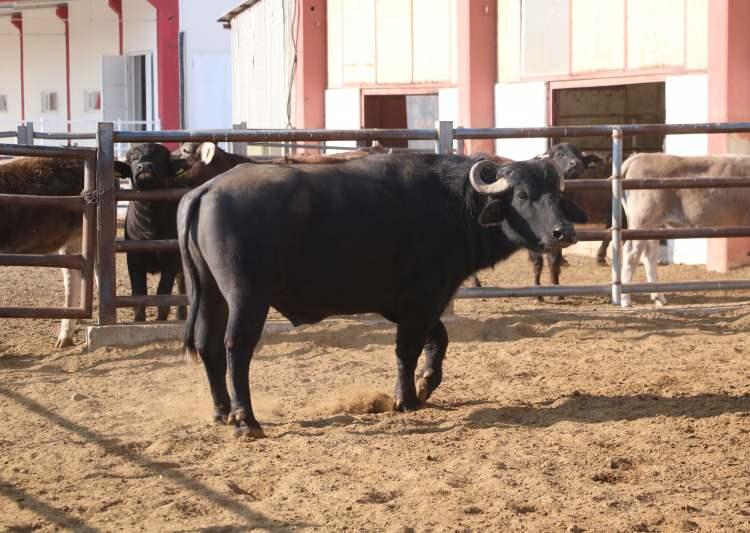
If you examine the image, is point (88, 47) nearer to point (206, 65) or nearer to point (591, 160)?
point (206, 65)

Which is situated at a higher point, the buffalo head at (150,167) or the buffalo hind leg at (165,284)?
the buffalo head at (150,167)

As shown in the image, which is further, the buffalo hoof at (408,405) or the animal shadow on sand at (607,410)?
the buffalo hoof at (408,405)

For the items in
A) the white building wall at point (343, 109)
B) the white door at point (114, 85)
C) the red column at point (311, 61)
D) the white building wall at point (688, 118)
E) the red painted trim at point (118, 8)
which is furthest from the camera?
the white door at point (114, 85)

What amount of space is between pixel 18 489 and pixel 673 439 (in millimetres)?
3314

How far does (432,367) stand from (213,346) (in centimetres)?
135

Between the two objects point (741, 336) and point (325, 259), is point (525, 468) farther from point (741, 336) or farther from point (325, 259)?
point (741, 336)

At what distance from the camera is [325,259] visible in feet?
22.6

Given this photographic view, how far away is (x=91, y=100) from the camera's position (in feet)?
92.5

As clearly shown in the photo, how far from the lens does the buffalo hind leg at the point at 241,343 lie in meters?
6.57

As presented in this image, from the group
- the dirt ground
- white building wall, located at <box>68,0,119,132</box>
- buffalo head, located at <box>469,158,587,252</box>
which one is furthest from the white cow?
white building wall, located at <box>68,0,119,132</box>

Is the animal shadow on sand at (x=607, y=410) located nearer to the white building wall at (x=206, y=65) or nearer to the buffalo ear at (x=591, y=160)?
the buffalo ear at (x=591, y=160)

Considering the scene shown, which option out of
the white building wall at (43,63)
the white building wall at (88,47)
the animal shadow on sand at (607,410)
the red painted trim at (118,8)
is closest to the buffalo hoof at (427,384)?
the animal shadow on sand at (607,410)

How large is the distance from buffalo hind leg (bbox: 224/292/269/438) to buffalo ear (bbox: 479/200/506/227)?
56.3 inches

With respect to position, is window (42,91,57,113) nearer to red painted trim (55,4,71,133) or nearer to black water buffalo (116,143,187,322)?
red painted trim (55,4,71,133)
